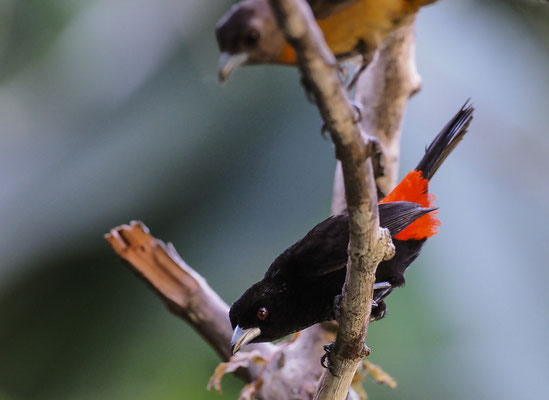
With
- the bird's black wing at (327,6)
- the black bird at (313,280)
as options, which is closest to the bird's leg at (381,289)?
the black bird at (313,280)

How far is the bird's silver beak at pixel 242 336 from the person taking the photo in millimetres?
1864

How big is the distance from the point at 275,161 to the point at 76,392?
1.87m

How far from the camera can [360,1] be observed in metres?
1.27

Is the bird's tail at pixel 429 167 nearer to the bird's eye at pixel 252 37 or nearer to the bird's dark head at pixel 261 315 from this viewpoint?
the bird's dark head at pixel 261 315

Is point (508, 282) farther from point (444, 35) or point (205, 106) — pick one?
point (205, 106)

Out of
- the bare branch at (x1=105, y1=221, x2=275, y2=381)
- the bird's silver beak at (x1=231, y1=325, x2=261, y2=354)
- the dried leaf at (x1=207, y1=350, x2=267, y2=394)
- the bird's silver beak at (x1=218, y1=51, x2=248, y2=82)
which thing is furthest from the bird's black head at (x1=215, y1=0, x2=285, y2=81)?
the dried leaf at (x1=207, y1=350, x2=267, y2=394)

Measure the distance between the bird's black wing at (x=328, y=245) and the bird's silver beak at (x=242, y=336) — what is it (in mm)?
182

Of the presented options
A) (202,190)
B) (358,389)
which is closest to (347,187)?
(358,389)

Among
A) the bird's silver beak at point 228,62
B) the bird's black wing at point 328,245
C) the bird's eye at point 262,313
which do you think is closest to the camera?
the bird's silver beak at point 228,62

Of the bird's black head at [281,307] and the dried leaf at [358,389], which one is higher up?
the bird's black head at [281,307]

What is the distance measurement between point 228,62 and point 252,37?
0.06 m

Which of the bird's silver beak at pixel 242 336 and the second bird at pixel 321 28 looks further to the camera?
the bird's silver beak at pixel 242 336

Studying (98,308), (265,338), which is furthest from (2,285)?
(265,338)

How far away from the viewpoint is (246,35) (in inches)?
45.1
